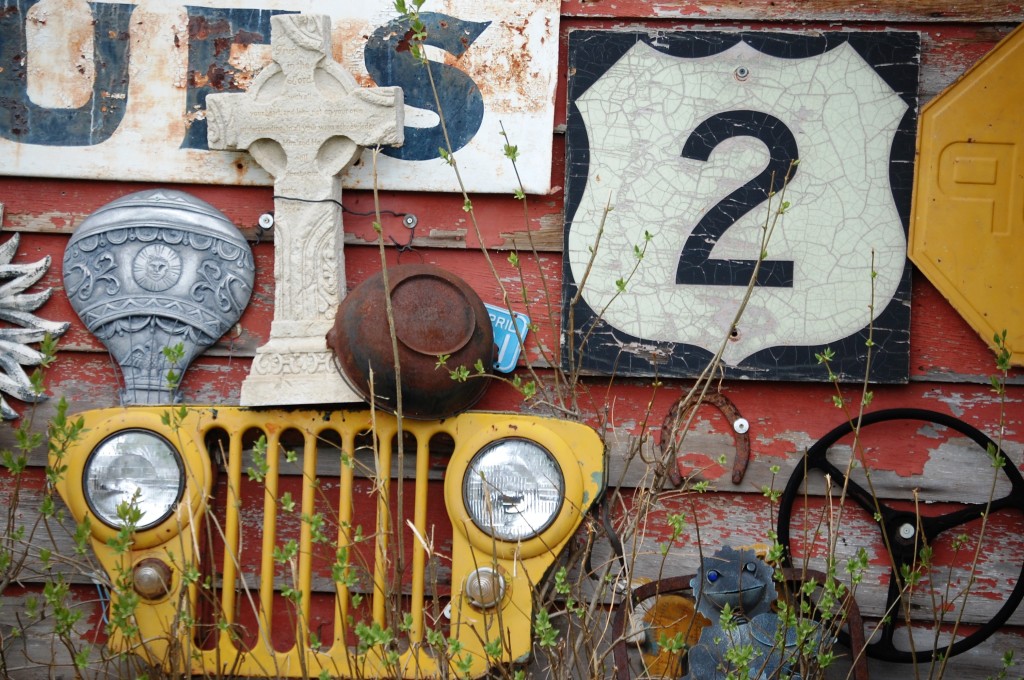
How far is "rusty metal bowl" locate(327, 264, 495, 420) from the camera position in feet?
7.67

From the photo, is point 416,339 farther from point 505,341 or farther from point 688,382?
point 688,382

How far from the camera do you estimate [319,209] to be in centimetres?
260

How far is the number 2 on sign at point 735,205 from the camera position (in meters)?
2.62

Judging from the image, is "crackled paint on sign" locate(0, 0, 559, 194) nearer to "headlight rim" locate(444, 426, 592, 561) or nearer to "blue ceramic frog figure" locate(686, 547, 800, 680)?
"headlight rim" locate(444, 426, 592, 561)

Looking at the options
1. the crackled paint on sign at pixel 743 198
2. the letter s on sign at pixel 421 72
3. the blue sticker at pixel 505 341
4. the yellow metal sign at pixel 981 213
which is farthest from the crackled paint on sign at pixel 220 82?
the yellow metal sign at pixel 981 213

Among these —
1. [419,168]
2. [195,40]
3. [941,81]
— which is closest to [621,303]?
[419,168]

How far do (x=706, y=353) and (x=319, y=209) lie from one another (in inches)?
39.8

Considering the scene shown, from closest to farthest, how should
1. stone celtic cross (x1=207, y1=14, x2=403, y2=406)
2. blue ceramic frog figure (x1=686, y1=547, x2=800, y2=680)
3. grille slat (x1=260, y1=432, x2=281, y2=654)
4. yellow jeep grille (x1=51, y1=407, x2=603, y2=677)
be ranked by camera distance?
blue ceramic frog figure (x1=686, y1=547, x2=800, y2=680)
yellow jeep grille (x1=51, y1=407, x2=603, y2=677)
grille slat (x1=260, y1=432, x2=281, y2=654)
stone celtic cross (x1=207, y1=14, x2=403, y2=406)

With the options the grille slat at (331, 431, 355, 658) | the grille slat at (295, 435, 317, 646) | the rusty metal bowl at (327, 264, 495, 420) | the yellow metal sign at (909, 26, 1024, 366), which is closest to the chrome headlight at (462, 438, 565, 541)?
the rusty metal bowl at (327, 264, 495, 420)

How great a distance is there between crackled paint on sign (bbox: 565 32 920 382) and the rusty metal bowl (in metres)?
0.36

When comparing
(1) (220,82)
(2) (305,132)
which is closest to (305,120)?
(2) (305,132)

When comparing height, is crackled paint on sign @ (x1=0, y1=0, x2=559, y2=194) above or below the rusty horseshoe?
above

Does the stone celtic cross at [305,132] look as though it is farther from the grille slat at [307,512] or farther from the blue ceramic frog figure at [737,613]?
the blue ceramic frog figure at [737,613]

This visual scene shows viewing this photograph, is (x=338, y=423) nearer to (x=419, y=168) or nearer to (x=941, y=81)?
(x=419, y=168)
